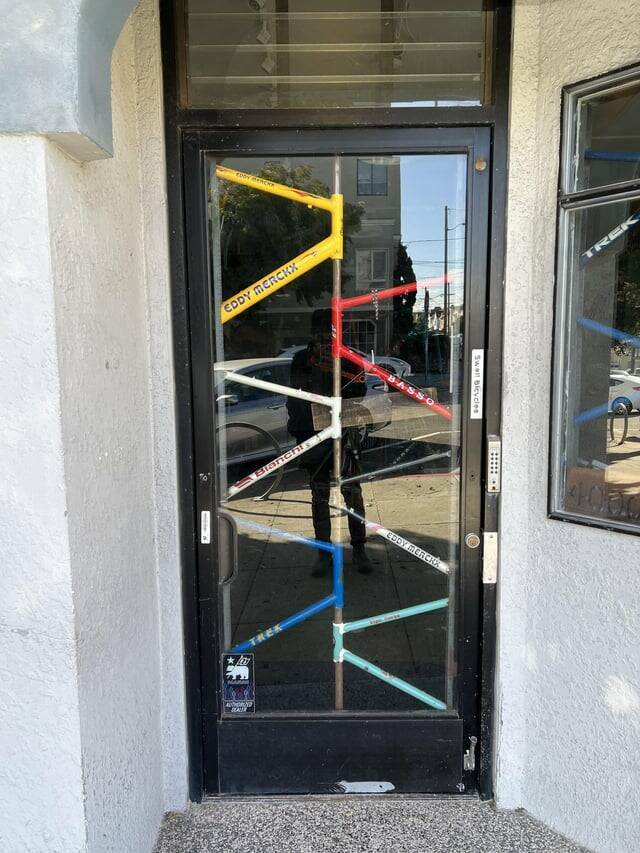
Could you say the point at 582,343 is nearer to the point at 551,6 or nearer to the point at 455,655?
the point at 551,6

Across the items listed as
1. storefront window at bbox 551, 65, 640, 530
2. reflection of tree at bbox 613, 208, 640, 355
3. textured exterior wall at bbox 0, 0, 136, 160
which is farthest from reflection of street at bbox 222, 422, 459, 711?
textured exterior wall at bbox 0, 0, 136, 160

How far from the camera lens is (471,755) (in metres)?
2.48

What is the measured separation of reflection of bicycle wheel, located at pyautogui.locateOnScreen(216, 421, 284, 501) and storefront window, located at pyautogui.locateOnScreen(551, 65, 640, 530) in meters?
1.10

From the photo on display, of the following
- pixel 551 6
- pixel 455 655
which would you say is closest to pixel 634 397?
pixel 455 655

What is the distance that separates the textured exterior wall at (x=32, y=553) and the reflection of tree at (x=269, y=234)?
93 cm

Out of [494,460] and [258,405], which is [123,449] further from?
[494,460]

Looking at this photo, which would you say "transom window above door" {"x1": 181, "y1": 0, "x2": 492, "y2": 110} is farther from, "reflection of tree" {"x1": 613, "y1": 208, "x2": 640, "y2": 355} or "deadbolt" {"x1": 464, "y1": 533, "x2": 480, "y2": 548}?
"deadbolt" {"x1": 464, "y1": 533, "x2": 480, "y2": 548}

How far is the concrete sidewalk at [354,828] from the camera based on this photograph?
228cm

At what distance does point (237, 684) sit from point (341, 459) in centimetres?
104

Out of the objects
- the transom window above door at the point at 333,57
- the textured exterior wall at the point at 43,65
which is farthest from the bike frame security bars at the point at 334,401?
the textured exterior wall at the point at 43,65

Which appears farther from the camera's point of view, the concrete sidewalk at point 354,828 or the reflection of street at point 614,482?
the concrete sidewalk at point 354,828

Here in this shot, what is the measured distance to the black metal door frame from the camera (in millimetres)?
2215

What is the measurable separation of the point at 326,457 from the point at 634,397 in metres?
1.17

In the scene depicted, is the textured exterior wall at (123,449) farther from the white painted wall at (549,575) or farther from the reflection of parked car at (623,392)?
the reflection of parked car at (623,392)
